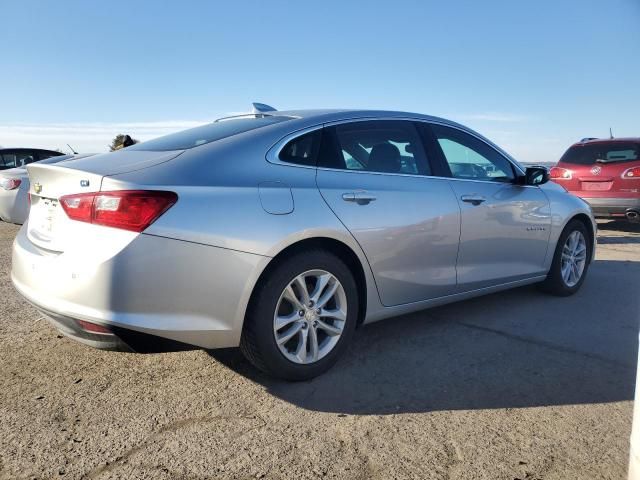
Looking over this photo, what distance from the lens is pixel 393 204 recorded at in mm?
3383

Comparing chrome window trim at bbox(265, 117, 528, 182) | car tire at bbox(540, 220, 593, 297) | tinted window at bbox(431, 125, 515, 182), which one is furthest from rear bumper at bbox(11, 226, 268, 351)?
car tire at bbox(540, 220, 593, 297)

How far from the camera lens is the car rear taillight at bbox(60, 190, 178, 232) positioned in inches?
97.9

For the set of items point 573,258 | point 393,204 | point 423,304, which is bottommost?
point 423,304

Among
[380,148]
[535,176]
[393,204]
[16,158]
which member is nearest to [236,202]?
[393,204]

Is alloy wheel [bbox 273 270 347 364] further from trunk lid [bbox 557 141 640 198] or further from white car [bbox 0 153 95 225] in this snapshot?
trunk lid [bbox 557 141 640 198]

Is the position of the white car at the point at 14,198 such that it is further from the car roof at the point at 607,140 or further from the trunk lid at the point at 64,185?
the car roof at the point at 607,140

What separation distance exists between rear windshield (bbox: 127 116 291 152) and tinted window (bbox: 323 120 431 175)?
1.35 feet

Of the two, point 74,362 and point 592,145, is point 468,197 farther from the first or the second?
point 592,145

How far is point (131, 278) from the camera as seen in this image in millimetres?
2457

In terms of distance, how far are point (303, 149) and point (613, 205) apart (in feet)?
25.7

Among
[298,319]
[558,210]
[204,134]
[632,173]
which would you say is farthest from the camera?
[632,173]

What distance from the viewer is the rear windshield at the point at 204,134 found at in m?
3.17

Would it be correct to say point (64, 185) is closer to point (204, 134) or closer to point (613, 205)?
point (204, 134)

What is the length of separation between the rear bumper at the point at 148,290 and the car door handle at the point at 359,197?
71 cm
